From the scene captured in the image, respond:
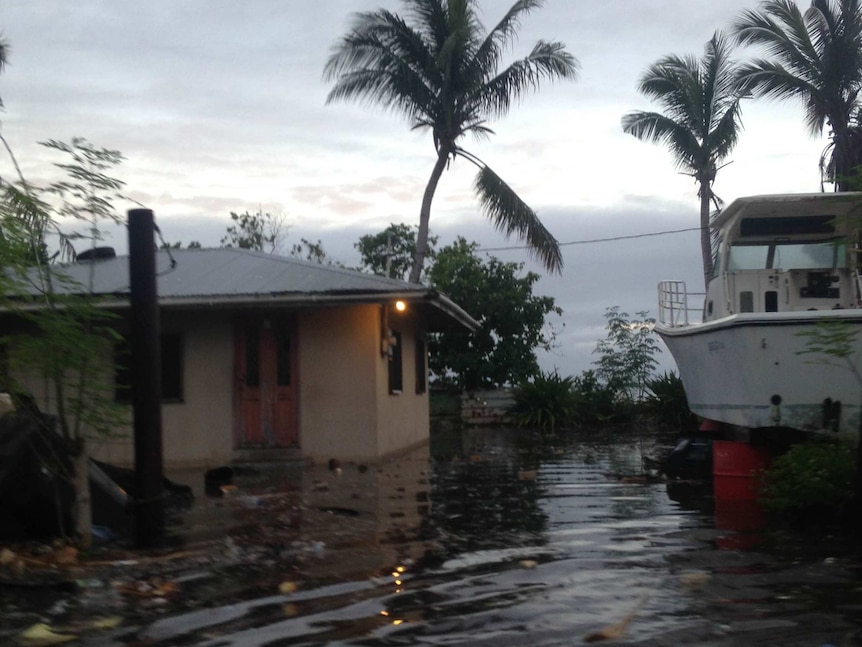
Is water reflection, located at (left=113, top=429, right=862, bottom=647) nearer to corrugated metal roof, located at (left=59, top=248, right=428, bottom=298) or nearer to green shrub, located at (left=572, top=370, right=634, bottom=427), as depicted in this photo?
corrugated metal roof, located at (left=59, top=248, right=428, bottom=298)

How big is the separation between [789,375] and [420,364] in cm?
1191

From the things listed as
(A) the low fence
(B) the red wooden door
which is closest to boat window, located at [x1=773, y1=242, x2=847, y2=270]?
(B) the red wooden door

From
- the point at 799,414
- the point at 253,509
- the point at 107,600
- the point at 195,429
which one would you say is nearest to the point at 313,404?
the point at 195,429

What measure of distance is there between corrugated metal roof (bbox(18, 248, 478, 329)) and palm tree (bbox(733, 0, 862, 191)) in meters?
11.0

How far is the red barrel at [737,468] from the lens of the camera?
33.8 ft

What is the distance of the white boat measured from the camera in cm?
934

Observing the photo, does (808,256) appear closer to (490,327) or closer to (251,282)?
(251,282)

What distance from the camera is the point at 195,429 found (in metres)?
14.8

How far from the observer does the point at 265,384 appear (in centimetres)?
1488

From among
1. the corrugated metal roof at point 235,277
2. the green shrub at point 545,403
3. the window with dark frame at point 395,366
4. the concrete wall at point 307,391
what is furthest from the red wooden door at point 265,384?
the green shrub at point 545,403

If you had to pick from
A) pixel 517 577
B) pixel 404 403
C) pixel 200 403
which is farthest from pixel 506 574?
pixel 404 403

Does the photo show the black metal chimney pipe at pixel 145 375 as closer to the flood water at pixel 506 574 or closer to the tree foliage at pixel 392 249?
the flood water at pixel 506 574

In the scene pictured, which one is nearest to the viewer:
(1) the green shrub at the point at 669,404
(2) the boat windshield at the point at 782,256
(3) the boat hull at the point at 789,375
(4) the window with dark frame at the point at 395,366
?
(3) the boat hull at the point at 789,375

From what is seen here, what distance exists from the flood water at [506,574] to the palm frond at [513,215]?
1211 centimetres
